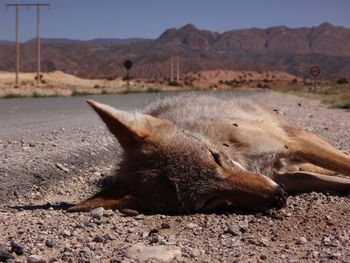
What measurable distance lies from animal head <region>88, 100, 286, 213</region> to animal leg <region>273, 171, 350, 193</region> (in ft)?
4.38

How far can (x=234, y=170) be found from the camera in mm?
5242

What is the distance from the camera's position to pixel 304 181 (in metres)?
6.69

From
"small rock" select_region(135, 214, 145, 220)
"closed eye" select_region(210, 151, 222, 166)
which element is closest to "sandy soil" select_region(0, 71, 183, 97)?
"small rock" select_region(135, 214, 145, 220)

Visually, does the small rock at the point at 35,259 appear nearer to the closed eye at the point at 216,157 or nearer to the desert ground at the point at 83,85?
the closed eye at the point at 216,157

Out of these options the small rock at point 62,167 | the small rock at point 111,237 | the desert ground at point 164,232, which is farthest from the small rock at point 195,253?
the small rock at point 62,167

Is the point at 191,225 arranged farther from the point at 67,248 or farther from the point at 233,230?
the point at 67,248

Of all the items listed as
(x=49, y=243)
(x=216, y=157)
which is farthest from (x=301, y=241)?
(x=49, y=243)

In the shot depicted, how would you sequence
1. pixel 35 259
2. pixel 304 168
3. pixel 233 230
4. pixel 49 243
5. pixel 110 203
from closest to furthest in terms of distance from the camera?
1. pixel 35 259
2. pixel 49 243
3. pixel 233 230
4. pixel 110 203
5. pixel 304 168

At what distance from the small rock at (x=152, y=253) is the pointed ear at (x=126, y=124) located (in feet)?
3.63

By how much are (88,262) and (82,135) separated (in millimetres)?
6885

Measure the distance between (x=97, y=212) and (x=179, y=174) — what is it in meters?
0.80

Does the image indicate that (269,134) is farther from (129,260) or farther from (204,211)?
(129,260)

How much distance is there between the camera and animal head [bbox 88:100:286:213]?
508cm

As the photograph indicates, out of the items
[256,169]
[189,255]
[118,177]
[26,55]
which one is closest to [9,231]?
[118,177]
